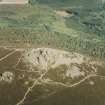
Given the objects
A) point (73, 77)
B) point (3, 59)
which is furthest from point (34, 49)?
point (73, 77)

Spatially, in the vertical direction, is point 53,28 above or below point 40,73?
above

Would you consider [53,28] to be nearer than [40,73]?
No

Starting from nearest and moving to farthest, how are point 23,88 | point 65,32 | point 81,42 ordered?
point 23,88 → point 81,42 → point 65,32

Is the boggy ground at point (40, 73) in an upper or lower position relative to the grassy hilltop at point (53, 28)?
lower

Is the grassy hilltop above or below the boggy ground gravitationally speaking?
above

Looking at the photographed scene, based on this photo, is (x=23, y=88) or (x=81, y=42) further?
(x=81, y=42)

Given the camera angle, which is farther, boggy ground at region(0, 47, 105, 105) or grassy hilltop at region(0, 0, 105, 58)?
grassy hilltop at region(0, 0, 105, 58)

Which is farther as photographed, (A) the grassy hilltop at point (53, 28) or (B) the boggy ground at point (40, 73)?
(A) the grassy hilltop at point (53, 28)

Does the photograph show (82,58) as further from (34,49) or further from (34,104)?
(34,104)

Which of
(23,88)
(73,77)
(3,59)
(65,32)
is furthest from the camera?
(65,32)
